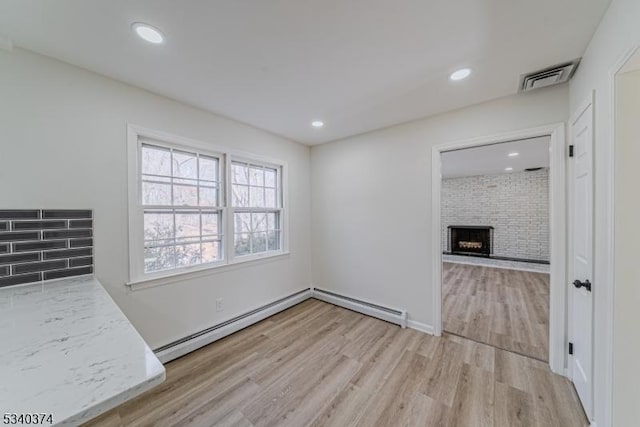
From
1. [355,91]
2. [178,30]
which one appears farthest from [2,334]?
[355,91]

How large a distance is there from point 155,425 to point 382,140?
11.2 ft

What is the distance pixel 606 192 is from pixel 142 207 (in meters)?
3.31

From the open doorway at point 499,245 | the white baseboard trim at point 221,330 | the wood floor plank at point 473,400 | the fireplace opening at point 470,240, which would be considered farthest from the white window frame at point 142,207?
the fireplace opening at point 470,240

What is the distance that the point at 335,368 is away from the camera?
2.16 meters

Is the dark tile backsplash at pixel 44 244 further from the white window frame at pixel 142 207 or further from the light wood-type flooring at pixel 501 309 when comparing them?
the light wood-type flooring at pixel 501 309

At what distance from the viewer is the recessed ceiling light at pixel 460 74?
190cm

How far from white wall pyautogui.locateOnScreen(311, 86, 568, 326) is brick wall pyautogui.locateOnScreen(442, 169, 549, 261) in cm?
548

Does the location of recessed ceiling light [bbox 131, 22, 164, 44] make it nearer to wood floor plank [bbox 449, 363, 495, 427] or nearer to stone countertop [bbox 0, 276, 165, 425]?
stone countertop [bbox 0, 276, 165, 425]

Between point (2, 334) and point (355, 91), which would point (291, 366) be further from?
point (355, 91)

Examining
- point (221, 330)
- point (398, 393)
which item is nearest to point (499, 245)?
point (398, 393)

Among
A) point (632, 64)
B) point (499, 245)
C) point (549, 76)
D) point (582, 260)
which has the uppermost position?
point (549, 76)

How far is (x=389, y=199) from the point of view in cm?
307

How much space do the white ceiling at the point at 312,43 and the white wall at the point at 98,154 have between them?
0.17m

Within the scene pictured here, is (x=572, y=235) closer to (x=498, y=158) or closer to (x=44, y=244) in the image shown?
(x=498, y=158)
